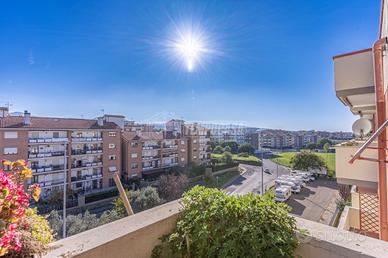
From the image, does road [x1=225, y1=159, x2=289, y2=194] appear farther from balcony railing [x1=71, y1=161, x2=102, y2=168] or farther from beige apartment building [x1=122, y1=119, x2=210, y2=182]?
balcony railing [x1=71, y1=161, x2=102, y2=168]

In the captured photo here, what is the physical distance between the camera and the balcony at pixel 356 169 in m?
3.33

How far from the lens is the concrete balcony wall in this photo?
4.33 feet

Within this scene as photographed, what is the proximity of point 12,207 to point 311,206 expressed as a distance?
16.8m

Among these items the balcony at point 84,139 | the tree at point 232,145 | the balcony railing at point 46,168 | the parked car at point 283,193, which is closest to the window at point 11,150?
the balcony railing at point 46,168

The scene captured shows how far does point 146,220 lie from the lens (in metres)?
1.87

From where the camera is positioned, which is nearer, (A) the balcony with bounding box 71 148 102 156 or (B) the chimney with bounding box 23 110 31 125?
(B) the chimney with bounding box 23 110 31 125

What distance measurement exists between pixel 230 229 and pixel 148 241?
0.77 metres

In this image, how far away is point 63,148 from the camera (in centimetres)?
1537

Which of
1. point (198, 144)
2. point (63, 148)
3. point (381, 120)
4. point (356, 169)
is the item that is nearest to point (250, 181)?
point (198, 144)

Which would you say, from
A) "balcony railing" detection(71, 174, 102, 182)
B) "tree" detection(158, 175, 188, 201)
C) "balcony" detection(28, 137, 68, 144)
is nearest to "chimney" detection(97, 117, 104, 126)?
"balcony" detection(28, 137, 68, 144)

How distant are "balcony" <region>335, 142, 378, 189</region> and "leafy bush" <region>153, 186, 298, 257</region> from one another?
8.43 ft

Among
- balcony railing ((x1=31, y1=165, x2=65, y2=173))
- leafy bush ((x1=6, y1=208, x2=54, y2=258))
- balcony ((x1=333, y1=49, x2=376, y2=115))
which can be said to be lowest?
balcony railing ((x1=31, y1=165, x2=65, y2=173))

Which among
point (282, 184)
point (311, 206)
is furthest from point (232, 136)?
point (311, 206)

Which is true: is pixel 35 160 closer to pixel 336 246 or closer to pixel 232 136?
pixel 336 246
